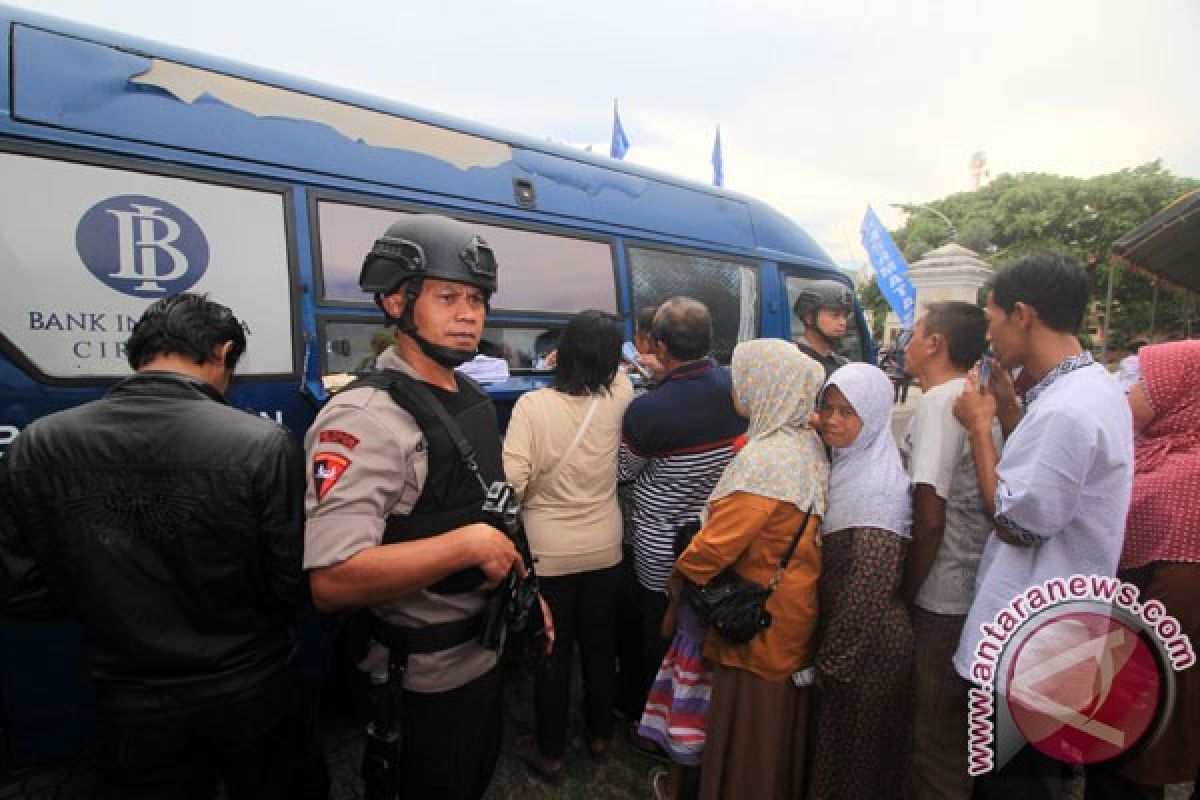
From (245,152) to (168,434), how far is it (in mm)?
1637

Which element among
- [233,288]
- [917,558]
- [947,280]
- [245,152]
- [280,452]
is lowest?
[917,558]

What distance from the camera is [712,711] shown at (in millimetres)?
2014

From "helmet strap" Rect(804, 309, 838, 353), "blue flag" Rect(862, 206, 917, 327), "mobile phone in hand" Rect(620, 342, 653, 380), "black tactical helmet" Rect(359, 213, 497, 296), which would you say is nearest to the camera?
"black tactical helmet" Rect(359, 213, 497, 296)

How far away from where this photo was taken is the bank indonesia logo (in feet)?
6.78

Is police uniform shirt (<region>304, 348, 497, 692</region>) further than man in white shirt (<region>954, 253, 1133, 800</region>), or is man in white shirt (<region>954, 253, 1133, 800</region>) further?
man in white shirt (<region>954, 253, 1133, 800</region>)

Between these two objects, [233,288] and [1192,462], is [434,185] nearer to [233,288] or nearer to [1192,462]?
[233,288]

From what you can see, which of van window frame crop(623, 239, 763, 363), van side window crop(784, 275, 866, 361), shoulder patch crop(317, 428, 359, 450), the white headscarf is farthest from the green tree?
shoulder patch crop(317, 428, 359, 450)

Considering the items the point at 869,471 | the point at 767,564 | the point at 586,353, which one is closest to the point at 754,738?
the point at 767,564

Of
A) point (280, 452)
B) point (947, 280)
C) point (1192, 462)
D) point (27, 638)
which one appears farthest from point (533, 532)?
point (947, 280)

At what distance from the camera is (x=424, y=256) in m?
1.45

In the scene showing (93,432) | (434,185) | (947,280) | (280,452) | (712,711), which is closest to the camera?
(93,432)

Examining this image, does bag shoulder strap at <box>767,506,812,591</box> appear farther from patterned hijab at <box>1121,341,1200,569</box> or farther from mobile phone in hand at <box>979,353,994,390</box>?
patterned hijab at <box>1121,341,1200,569</box>

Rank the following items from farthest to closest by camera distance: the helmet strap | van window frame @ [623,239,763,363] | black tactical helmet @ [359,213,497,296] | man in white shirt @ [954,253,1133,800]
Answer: van window frame @ [623,239,763,363] < the helmet strap < man in white shirt @ [954,253,1133,800] < black tactical helmet @ [359,213,497,296]

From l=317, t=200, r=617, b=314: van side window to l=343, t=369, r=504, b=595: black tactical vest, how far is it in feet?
4.90
